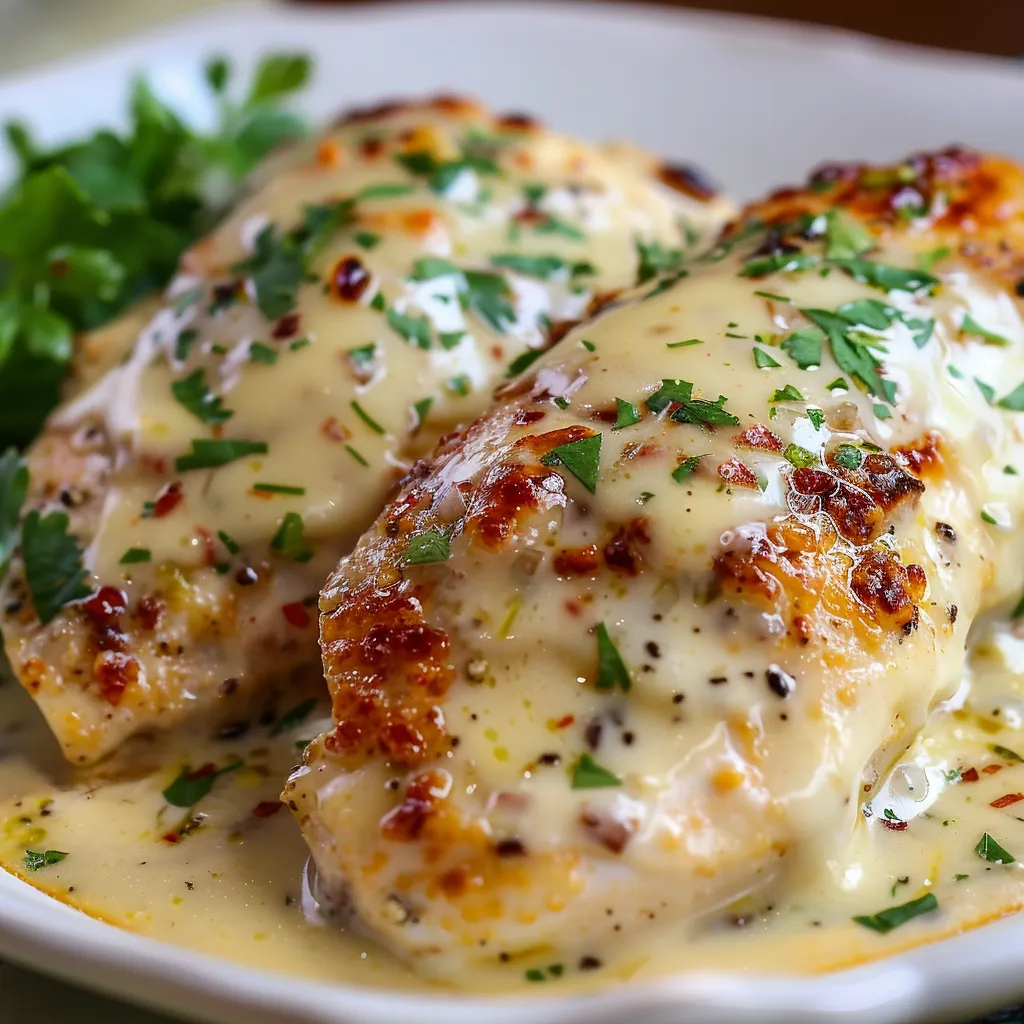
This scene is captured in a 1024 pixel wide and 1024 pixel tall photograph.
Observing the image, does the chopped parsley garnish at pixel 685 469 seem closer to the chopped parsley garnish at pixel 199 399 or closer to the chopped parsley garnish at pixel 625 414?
the chopped parsley garnish at pixel 625 414

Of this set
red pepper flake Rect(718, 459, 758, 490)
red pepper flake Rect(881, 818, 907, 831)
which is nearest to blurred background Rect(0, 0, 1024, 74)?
red pepper flake Rect(718, 459, 758, 490)

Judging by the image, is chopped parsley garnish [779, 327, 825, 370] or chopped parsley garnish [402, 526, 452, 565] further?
chopped parsley garnish [779, 327, 825, 370]

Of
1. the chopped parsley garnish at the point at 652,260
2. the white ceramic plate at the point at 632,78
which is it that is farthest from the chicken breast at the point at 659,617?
the white ceramic plate at the point at 632,78

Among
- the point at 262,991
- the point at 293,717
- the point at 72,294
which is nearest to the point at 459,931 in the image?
the point at 262,991

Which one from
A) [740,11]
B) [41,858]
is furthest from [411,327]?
[740,11]

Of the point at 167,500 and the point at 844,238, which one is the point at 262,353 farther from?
the point at 844,238

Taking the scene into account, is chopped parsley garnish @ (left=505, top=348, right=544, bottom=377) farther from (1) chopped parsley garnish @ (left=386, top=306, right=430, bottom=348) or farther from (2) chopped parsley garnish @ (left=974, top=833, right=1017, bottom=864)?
(2) chopped parsley garnish @ (left=974, top=833, right=1017, bottom=864)

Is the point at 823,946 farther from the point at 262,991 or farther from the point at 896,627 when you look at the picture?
the point at 262,991
